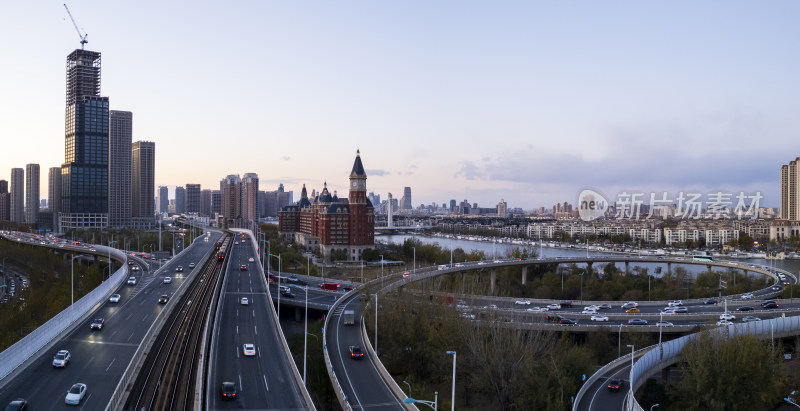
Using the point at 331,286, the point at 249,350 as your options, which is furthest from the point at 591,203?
the point at 249,350

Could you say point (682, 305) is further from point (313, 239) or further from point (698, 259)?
point (313, 239)

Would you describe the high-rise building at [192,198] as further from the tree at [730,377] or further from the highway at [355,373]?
the tree at [730,377]

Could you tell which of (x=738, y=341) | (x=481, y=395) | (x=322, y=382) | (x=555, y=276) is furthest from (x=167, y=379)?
(x=555, y=276)

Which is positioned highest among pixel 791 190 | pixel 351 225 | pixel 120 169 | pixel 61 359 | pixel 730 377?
→ pixel 120 169

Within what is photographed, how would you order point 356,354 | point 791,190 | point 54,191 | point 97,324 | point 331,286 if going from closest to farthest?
point 356,354 → point 97,324 → point 331,286 → point 791,190 → point 54,191

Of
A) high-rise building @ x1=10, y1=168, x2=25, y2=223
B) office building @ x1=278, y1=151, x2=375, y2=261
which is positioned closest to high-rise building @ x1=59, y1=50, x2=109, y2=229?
high-rise building @ x1=10, y1=168, x2=25, y2=223

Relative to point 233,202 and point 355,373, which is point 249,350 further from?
point 233,202

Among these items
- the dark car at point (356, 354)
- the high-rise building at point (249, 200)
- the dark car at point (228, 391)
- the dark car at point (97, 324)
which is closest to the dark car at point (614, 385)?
the dark car at point (356, 354)
